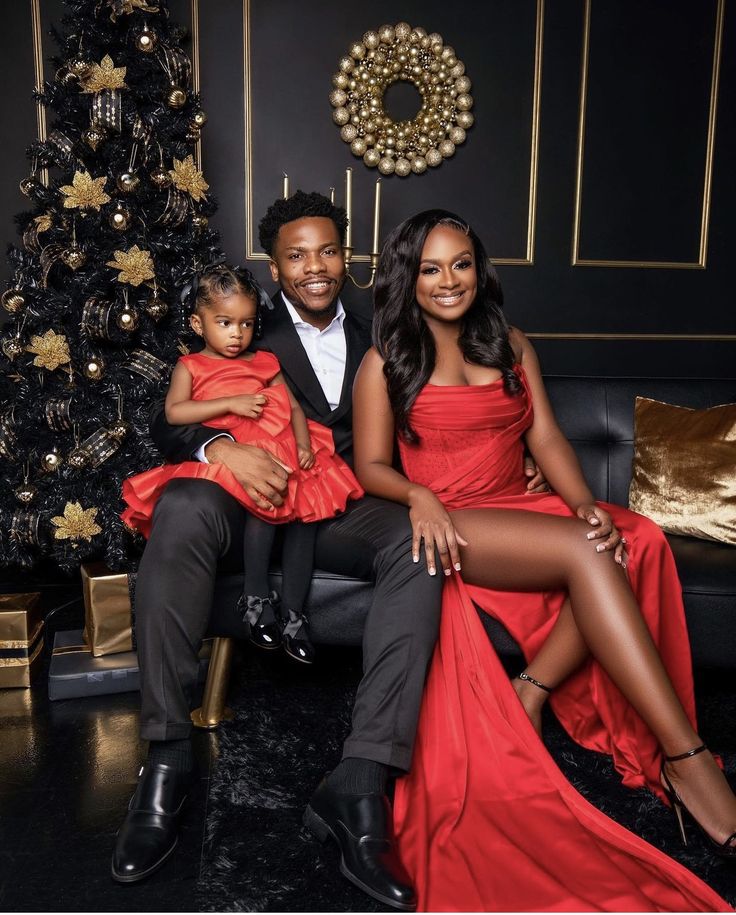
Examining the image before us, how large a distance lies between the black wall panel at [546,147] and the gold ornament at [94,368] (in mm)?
1195

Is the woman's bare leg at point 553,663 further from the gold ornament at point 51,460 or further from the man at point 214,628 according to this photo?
the gold ornament at point 51,460

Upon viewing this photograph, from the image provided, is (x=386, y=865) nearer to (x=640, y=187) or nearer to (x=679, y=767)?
(x=679, y=767)

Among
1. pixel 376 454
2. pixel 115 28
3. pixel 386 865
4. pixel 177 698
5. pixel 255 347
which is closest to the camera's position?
pixel 386 865

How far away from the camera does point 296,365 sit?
2.42 meters

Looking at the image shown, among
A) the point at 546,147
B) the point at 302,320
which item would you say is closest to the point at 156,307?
the point at 302,320

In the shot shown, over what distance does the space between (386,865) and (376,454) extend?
1.03m

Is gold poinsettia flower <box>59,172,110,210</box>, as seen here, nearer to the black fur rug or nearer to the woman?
the woman

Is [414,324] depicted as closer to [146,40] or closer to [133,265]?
[133,265]

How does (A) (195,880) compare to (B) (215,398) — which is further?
(B) (215,398)

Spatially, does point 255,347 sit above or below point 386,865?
above

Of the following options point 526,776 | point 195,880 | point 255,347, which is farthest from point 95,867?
point 255,347

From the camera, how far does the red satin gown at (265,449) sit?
6.78ft

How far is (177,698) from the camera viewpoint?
5.83 feet

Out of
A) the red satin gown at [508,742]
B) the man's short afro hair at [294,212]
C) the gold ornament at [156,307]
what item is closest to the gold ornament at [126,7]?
the gold ornament at [156,307]
